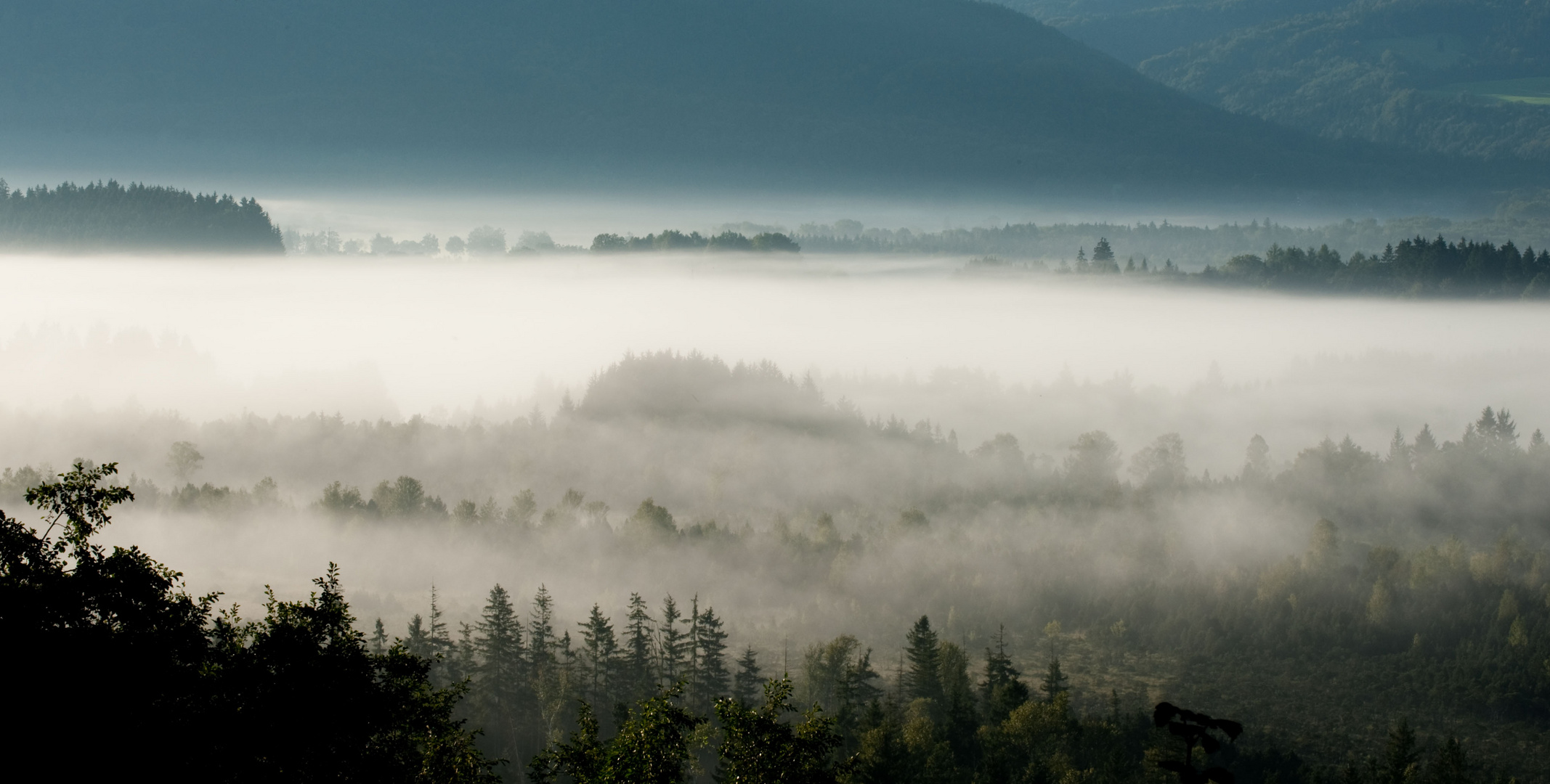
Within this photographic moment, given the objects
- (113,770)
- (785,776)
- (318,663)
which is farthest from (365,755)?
(785,776)

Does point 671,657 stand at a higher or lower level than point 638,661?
lower

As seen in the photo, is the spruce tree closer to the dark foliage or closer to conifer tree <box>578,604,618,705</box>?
conifer tree <box>578,604,618,705</box>

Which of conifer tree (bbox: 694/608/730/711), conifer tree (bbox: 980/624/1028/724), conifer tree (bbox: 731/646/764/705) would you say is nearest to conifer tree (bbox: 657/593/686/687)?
conifer tree (bbox: 694/608/730/711)

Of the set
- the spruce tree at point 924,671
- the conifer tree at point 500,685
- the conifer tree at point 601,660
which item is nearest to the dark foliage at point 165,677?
the conifer tree at point 500,685

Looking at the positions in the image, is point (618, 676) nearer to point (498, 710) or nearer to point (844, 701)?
point (498, 710)

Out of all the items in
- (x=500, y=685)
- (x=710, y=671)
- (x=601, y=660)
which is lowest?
(x=500, y=685)

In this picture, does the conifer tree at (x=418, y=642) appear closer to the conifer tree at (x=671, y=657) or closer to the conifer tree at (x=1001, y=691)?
the conifer tree at (x=671, y=657)

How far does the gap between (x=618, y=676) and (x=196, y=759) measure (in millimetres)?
126359

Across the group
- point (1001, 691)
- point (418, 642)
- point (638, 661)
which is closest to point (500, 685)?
point (418, 642)

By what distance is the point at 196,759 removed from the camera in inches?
1144

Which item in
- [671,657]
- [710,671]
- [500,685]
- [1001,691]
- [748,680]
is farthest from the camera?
[671,657]

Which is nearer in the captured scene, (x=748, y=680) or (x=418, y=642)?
(x=748, y=680)

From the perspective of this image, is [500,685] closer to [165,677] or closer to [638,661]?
[638,661]

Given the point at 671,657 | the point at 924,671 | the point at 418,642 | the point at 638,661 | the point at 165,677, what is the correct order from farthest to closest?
the point at 671,657 < the point at 418,642 < the point at 924,671 < the point at 638,661 < the point at 165,677
